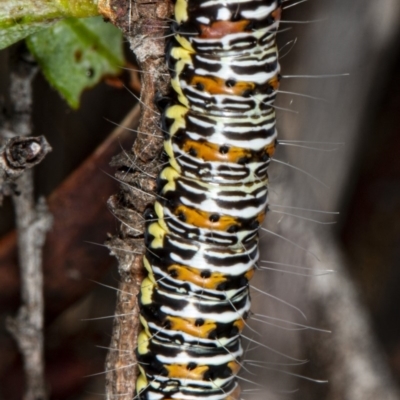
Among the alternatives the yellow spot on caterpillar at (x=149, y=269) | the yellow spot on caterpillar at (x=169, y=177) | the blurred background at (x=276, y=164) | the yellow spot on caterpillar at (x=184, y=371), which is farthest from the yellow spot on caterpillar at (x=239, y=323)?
the blurred background at (x=276, y=164)

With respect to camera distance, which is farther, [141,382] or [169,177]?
[141,382]

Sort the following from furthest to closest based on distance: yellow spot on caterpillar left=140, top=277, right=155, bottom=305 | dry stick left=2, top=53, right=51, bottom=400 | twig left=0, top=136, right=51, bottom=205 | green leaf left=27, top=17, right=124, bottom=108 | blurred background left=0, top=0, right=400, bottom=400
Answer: blurred background left=0, top=0, right=400, bottom=400
dry stick left=2, top=53, right=51, bottom=400
green leaf left=27, top=17, right=124, bottom=108
yellow spot on caterpillar left=140, top=277, right=155, bottom=305
twig left=0, top=136, right=51, bottom=205

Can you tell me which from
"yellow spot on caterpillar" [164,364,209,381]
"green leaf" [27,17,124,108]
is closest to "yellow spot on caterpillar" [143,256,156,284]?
"yellow spot on caterpillar" [164,364,209,381]

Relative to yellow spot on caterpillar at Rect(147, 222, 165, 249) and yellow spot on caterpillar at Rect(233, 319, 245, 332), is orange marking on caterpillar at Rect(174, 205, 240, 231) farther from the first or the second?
yellow spot on caterpillar at Rect(233, 319, 245, 332)

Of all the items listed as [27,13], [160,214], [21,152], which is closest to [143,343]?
[160,214]

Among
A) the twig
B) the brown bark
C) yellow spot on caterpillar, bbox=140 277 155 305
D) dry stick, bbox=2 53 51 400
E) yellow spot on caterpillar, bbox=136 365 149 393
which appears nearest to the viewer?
the twig

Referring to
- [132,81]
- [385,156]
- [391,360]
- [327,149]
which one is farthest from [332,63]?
[391,360]

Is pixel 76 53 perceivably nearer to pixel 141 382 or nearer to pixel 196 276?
pixel 196 276
